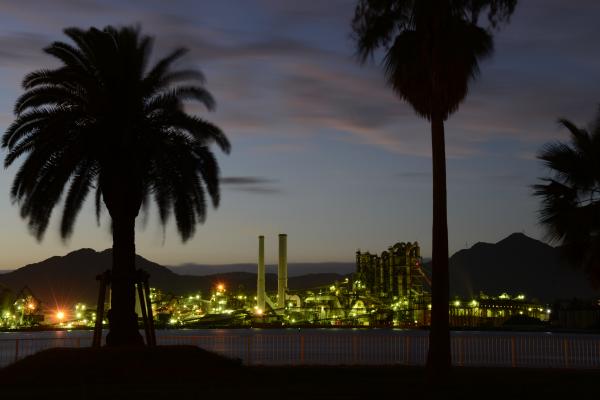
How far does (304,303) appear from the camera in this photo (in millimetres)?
150625

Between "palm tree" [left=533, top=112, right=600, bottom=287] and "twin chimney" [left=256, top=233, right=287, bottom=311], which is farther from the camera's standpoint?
"twin chimney" [left=256, top=233, right=287, bottom=311]

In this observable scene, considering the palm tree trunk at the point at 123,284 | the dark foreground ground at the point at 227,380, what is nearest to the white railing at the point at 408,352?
the palm tree trunk at the point at 123,284

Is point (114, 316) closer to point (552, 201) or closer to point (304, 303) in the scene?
point (552, 201)

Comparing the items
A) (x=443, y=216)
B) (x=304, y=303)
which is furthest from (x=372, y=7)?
(x=304, y=303)

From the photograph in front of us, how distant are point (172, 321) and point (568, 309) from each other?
95.7m

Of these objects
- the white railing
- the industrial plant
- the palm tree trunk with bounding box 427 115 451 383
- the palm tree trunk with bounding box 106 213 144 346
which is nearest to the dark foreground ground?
the palm tree trunk with bounding box 427 115 451 383

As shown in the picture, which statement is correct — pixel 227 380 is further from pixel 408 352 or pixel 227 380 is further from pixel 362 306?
pixel 362 306

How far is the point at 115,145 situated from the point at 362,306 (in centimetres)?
11066

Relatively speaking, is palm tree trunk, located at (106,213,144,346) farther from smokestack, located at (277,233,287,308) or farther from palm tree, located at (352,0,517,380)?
smokestack, located at (277,233,287,308)

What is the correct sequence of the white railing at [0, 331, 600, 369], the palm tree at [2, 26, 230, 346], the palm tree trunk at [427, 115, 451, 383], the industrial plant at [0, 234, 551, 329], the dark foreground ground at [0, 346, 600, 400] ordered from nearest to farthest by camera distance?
1. the dark foreground ground at [0, 346, 600, 400]
2. the palm tree trunk at [427, 115, 451, 383]
3. the palm tree at [2, 26, 230, 346]
4. the white railing at [0, 331, 600, 369]
5. the industrial plant at [0, 234, 551, 329]

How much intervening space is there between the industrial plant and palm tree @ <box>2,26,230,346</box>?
97.2 meters

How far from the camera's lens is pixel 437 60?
2342 centimetres

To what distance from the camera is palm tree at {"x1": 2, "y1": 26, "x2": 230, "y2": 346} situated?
1123 inches

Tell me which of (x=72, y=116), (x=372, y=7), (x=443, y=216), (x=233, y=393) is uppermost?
(x=372, y=7)
